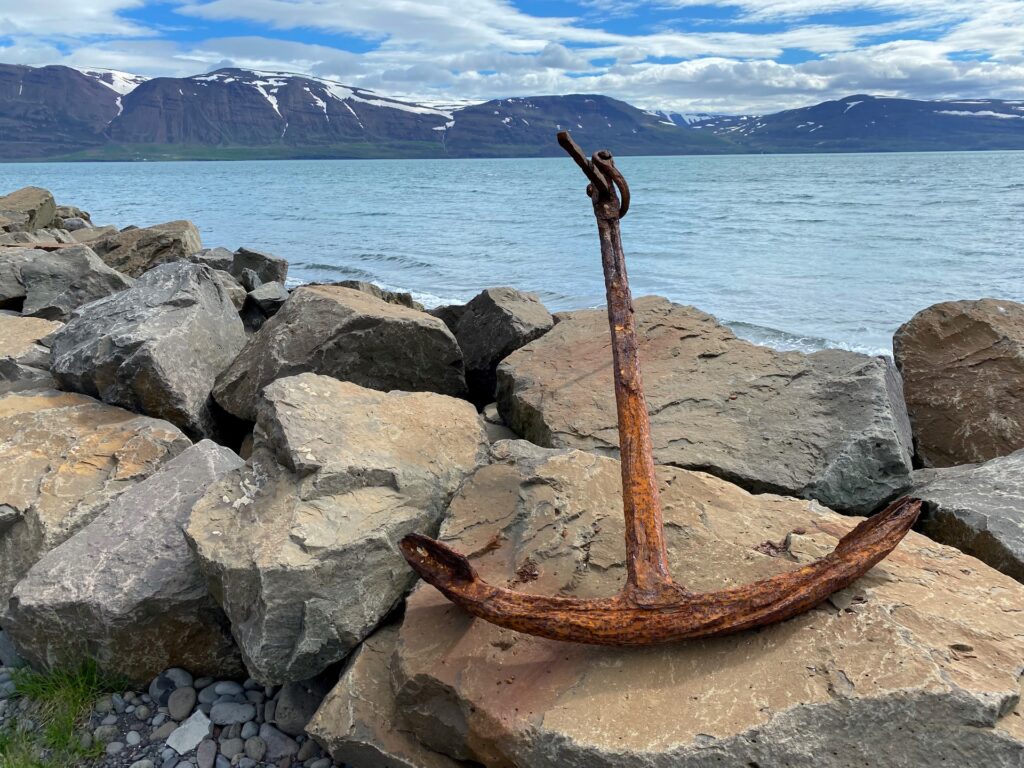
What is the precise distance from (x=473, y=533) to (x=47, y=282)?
6.00 metres

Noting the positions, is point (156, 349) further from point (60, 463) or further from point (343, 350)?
point (343, 350)

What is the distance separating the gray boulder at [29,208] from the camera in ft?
45.9

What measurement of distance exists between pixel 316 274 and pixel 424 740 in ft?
57.5

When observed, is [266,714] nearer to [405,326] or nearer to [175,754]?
[175,754]

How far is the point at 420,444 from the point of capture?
3246 mm

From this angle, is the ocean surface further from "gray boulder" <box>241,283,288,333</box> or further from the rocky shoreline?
the rocky shoreline

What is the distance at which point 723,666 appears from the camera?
80.3 inches

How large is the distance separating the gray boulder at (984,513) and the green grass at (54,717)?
121 inches

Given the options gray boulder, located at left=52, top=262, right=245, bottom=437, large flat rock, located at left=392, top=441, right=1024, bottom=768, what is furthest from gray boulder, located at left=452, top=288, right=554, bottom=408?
large flat rock, located at left=392, top=441, right=1024, bottom=768

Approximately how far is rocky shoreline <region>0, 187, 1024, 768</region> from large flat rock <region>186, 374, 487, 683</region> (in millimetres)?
11

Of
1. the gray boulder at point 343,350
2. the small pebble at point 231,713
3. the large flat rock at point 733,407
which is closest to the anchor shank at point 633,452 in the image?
the large flat rock at point 733,407

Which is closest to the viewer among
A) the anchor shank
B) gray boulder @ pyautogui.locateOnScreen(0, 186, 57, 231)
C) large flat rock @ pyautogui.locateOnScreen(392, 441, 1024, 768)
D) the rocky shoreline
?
large flat rock @ pyautogui.locateOnScreen(392, 441, 1024, 768)

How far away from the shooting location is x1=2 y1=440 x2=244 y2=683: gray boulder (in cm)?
283

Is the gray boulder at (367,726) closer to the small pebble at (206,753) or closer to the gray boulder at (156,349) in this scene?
the small pebble at (206,753)
